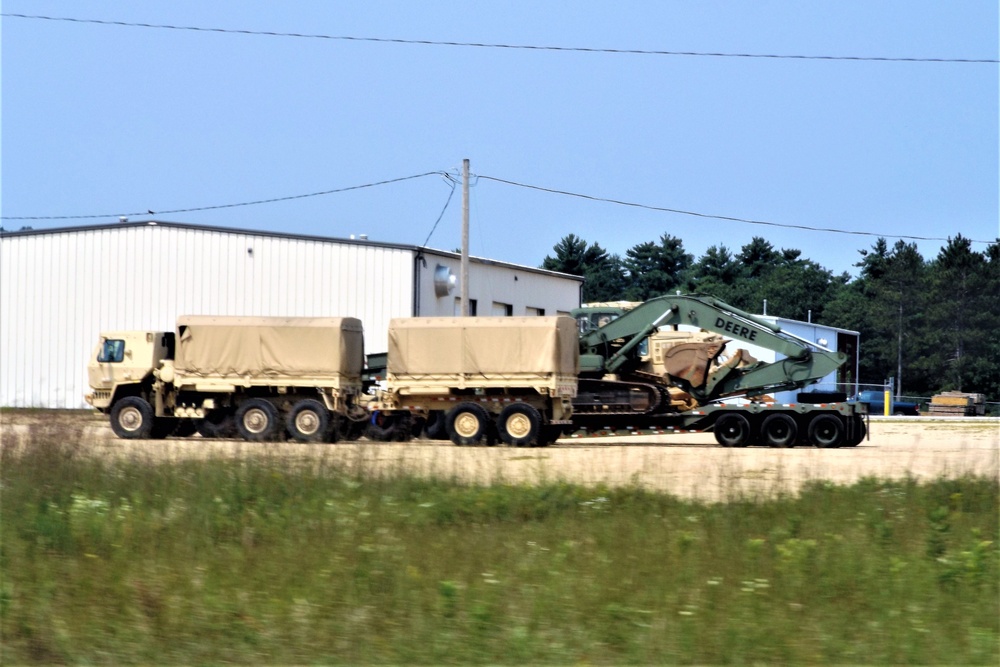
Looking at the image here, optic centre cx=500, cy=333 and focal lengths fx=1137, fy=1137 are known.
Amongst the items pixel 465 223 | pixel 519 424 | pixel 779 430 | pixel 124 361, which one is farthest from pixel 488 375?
pixel 465 223

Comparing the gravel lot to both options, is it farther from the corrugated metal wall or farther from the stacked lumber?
the stacked lumber

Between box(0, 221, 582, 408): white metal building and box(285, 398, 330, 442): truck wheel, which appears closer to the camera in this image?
box(285, 398, 330, 442): truck wheel

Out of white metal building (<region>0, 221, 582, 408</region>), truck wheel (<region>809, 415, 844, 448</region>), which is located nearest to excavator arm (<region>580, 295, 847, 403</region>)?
truck wheel (<region>809, 415, 844, 448</region>)

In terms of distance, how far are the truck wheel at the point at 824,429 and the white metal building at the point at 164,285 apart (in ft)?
54.2

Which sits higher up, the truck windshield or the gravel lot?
the truck windshield

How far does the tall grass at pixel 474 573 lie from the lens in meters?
6.70

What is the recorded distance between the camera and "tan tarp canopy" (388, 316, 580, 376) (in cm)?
2511

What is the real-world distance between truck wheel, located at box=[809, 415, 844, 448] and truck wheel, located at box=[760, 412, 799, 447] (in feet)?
1.24

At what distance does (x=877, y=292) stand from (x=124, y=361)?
64.9 m

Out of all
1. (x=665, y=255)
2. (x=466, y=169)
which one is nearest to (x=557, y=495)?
(x=466, y=169)

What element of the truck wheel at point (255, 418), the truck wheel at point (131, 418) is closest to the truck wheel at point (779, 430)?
the truck wheel at point (255, 418)

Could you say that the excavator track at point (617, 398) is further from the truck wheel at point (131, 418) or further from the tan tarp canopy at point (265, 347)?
the truck wheel at point (131, 418)

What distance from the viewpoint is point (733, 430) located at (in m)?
25.8

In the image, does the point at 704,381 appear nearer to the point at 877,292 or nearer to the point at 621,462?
the point at 621,462
